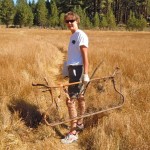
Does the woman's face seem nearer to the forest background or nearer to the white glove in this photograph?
the white glove

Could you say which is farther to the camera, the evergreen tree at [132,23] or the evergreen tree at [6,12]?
the evergreen tree at [6,12]

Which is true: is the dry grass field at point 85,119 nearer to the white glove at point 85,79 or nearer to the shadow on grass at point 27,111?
the shadow on grass at point 27,111

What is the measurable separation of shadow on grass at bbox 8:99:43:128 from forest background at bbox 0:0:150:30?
6171 centimetres

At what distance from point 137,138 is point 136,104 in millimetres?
1707

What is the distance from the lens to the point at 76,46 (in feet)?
15.9

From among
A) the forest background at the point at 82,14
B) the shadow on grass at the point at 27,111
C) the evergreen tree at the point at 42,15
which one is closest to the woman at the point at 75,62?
the shadow on grass at the point at 27,111

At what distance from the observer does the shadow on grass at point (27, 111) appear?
539 cm

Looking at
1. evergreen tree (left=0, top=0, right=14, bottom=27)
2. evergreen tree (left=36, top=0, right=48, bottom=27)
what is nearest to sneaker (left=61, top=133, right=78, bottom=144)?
evergreen tree (left=36, top=0, right=48, bottom=27)

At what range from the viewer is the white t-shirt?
4.78 m

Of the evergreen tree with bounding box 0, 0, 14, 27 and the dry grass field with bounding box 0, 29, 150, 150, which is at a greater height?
the evergreen tree with bounding box 0, 0, 14, 27

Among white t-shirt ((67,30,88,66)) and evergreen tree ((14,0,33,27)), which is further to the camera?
evergreen tree ((14,0,33,27))

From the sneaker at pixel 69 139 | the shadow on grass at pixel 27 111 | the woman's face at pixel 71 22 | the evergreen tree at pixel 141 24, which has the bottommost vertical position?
the evergreen tree at pixel 141 24

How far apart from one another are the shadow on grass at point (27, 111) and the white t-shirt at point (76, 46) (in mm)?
1159

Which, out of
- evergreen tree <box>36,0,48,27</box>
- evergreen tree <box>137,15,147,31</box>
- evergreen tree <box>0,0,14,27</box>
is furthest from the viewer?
evergreen tree <box>0,0,14,27</box>
